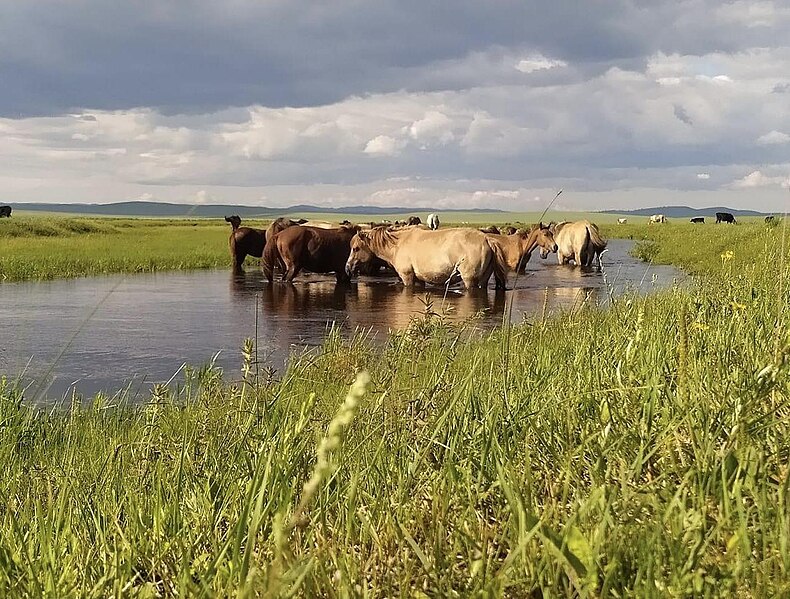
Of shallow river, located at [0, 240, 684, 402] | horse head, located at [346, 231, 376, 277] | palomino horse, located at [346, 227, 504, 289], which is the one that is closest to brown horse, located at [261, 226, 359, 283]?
shallow river, located at [0, 240, 684, 402]

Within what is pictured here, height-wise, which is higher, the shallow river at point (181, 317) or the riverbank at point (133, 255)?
the riverbank at point (133, 255)

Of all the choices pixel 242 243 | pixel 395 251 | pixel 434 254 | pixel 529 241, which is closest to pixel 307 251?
pixel 395 251

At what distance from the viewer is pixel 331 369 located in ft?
21.4

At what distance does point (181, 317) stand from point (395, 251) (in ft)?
19.3

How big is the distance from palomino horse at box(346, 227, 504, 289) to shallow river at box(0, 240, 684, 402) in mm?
497

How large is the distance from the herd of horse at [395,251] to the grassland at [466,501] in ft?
33.2

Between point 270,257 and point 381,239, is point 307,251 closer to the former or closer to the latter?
point 270,257

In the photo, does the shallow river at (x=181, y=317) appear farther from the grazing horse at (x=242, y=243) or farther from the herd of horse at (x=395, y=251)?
the grazing horse at (x=242, y=243)

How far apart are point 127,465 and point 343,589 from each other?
6.29ft

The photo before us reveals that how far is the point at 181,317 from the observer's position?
1129 cm

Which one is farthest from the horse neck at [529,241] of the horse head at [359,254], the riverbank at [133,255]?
the horse head at [359,254]

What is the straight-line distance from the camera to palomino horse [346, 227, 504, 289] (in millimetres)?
14656

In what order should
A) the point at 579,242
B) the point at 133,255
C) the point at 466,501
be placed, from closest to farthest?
the point at 466,501 → the point at 133,255 → the point at 579,242

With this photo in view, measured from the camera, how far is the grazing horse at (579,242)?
23.1m
